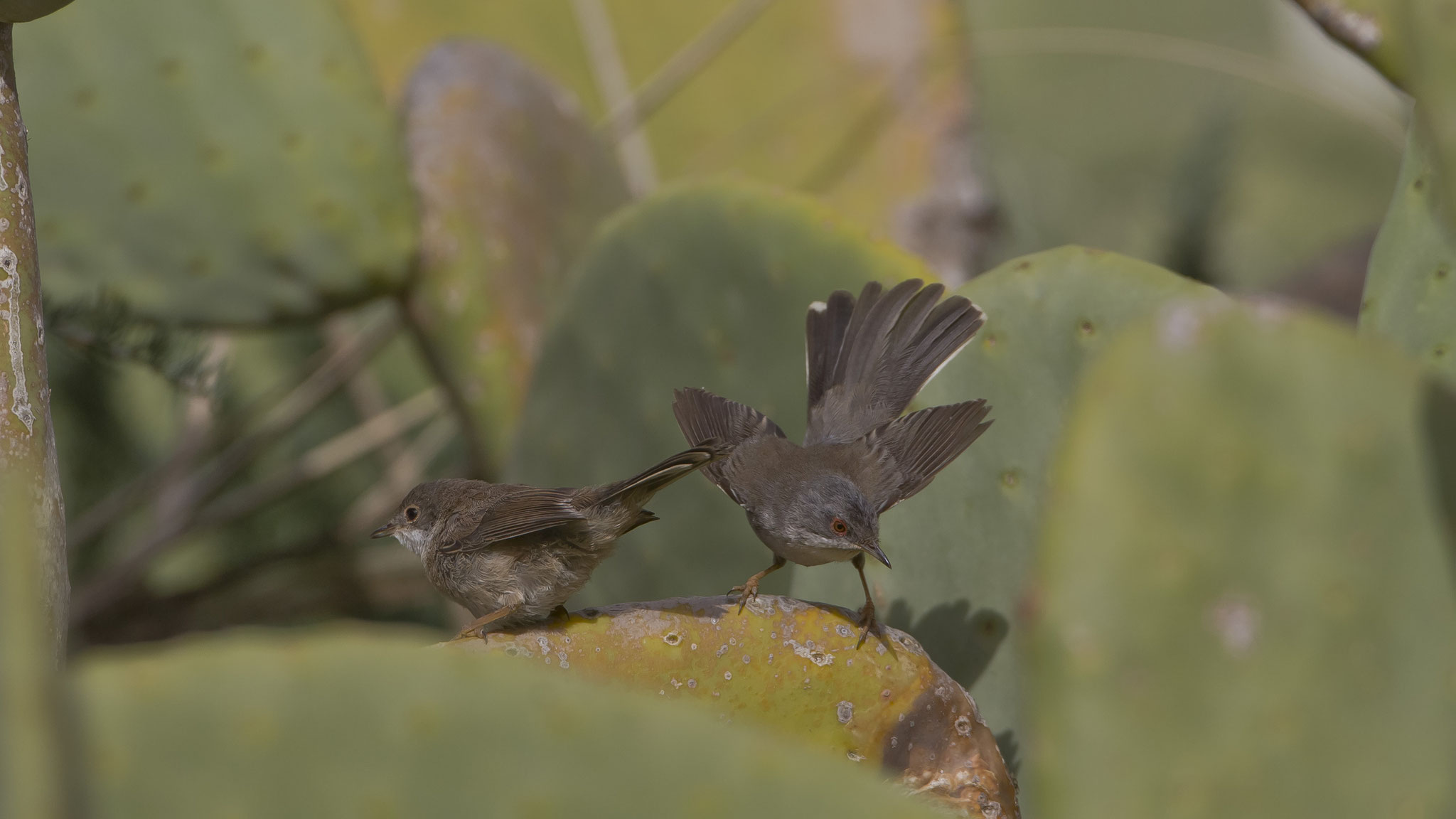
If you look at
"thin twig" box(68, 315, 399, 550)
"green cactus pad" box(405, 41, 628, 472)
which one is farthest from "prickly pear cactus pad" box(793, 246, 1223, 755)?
"thin twig" box(68, 315, 399, 550)

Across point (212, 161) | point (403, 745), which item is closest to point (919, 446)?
point (403, 745)

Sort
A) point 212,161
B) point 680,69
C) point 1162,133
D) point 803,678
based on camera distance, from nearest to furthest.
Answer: point 803,678, point 212,161, point 680,69, point 1162,133

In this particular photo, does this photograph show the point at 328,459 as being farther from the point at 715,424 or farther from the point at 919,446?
the point at 919,446

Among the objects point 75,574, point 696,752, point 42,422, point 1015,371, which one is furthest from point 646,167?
point 696,752

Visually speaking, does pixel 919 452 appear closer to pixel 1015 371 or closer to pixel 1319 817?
pixel 1015 371

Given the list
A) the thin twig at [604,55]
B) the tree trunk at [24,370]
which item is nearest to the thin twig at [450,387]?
the tree trunk at [24,370]

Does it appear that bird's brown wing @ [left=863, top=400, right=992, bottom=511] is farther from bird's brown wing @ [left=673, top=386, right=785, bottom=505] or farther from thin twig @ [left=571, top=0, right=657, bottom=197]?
thin twig @ [left=571, top=0, right=657, bottom=197]
